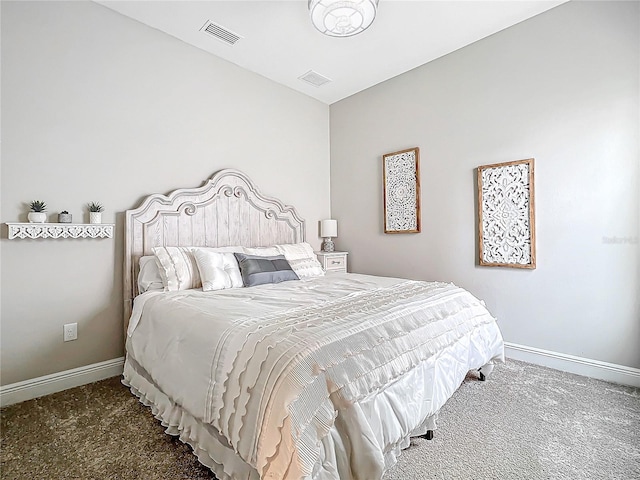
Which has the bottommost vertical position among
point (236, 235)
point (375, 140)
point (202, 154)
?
point (236, 235)

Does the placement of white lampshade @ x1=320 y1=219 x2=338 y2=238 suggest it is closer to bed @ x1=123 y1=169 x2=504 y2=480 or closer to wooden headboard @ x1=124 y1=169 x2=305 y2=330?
wooden headboard @ x1=124 y1=169 x2=305 y2=330

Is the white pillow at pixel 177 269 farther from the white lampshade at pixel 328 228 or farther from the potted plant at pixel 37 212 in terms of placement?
the white lampshade at pixel 328 228

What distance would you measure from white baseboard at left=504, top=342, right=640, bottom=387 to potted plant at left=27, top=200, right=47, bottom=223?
3.73m

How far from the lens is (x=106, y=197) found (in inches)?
98.1

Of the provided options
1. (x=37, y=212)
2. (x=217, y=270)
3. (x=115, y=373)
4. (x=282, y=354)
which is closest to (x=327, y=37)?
(x=217, y=270)

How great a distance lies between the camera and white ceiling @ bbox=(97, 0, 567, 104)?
2.51 meters

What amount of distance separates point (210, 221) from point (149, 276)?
79 cm

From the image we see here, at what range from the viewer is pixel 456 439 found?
1.68 m

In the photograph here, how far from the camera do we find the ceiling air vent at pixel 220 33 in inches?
108

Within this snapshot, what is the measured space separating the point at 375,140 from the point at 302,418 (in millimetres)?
3331

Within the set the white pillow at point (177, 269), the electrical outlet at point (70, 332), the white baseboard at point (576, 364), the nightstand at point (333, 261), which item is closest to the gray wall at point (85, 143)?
the electrical outlet at point (70, 332)

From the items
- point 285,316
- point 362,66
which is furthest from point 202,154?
point 285,316

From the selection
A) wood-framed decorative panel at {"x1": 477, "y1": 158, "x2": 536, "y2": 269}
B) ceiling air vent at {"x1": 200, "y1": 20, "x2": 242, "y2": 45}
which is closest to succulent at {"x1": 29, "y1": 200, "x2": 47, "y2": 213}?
ceiling air vent at {"x1": 200, "y1": 20, "x2": 242, "y2": 45}

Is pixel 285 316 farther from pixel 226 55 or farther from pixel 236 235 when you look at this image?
pixel 226 55
